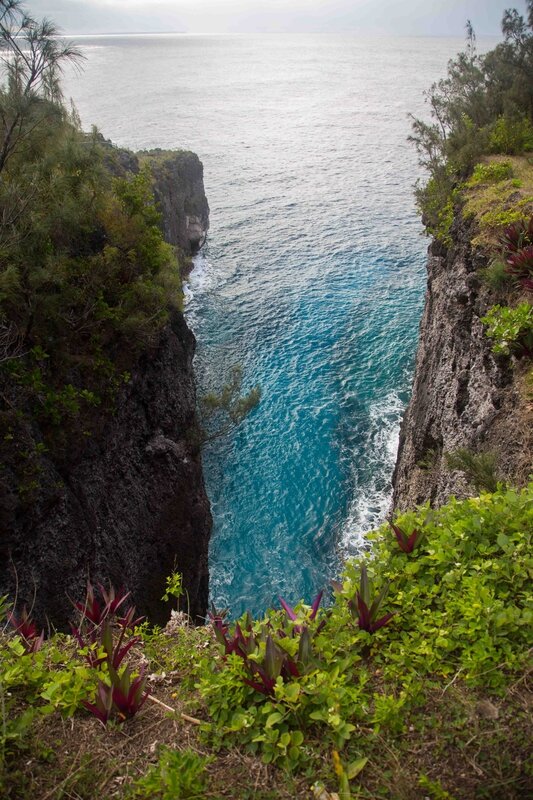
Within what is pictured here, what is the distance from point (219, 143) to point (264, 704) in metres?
76.9

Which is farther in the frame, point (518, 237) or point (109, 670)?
point (518, 237)

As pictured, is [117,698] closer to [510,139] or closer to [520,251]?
[520,251]

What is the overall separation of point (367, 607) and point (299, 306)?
3448cm

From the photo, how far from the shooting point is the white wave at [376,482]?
22578 millimetres

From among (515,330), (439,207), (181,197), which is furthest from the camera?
(181,197)

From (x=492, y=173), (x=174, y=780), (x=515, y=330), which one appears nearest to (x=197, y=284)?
(x=492, y=173)

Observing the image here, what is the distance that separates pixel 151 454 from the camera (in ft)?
52.6

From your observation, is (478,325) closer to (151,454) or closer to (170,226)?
(151,454)

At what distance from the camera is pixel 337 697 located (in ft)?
14.2

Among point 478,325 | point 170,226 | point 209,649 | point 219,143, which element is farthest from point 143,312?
point 219,143

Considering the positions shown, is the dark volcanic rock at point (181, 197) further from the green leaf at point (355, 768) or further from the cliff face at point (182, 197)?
the green leaf at point (355, 768)

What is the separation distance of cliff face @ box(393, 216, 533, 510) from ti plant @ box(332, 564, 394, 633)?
4.40 m

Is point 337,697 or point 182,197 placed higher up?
point 182,197

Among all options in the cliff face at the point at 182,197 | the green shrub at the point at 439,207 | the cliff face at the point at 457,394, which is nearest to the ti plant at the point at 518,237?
the cliff face at the point at 457,394
